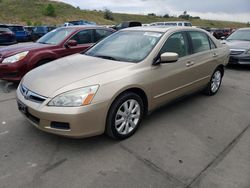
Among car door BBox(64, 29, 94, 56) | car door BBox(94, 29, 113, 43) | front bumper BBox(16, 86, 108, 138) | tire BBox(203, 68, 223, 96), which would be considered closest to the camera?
front bumper BBox(16, 86, 108, 138)

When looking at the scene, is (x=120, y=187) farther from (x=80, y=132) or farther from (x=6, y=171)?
(x=6, y=171)

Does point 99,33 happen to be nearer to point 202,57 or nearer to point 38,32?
point 202,57

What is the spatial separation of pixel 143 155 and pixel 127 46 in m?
1.78

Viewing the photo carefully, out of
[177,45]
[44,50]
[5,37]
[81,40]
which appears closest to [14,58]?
[44,50]

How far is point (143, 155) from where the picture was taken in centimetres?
281

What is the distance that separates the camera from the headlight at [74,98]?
258 cm

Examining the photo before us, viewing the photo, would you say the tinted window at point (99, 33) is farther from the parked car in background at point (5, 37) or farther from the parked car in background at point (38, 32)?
the parked car in background at point (38, 32)

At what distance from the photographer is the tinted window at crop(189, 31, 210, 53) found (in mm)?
4214

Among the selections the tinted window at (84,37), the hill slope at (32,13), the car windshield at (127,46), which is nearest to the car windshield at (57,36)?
the tinted window at (84,37)

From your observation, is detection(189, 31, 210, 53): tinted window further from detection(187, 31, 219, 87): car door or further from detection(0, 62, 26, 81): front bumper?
detection(0, 62, 26, 81): front bumper

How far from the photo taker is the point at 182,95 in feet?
13.3

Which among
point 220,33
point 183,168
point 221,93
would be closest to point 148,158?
point 183,168

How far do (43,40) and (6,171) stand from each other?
14.9 feet

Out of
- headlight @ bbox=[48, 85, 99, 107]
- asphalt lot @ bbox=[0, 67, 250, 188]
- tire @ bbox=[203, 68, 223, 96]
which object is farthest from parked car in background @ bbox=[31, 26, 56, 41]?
headlight @ bbox=[48, 85, 99, 107]
